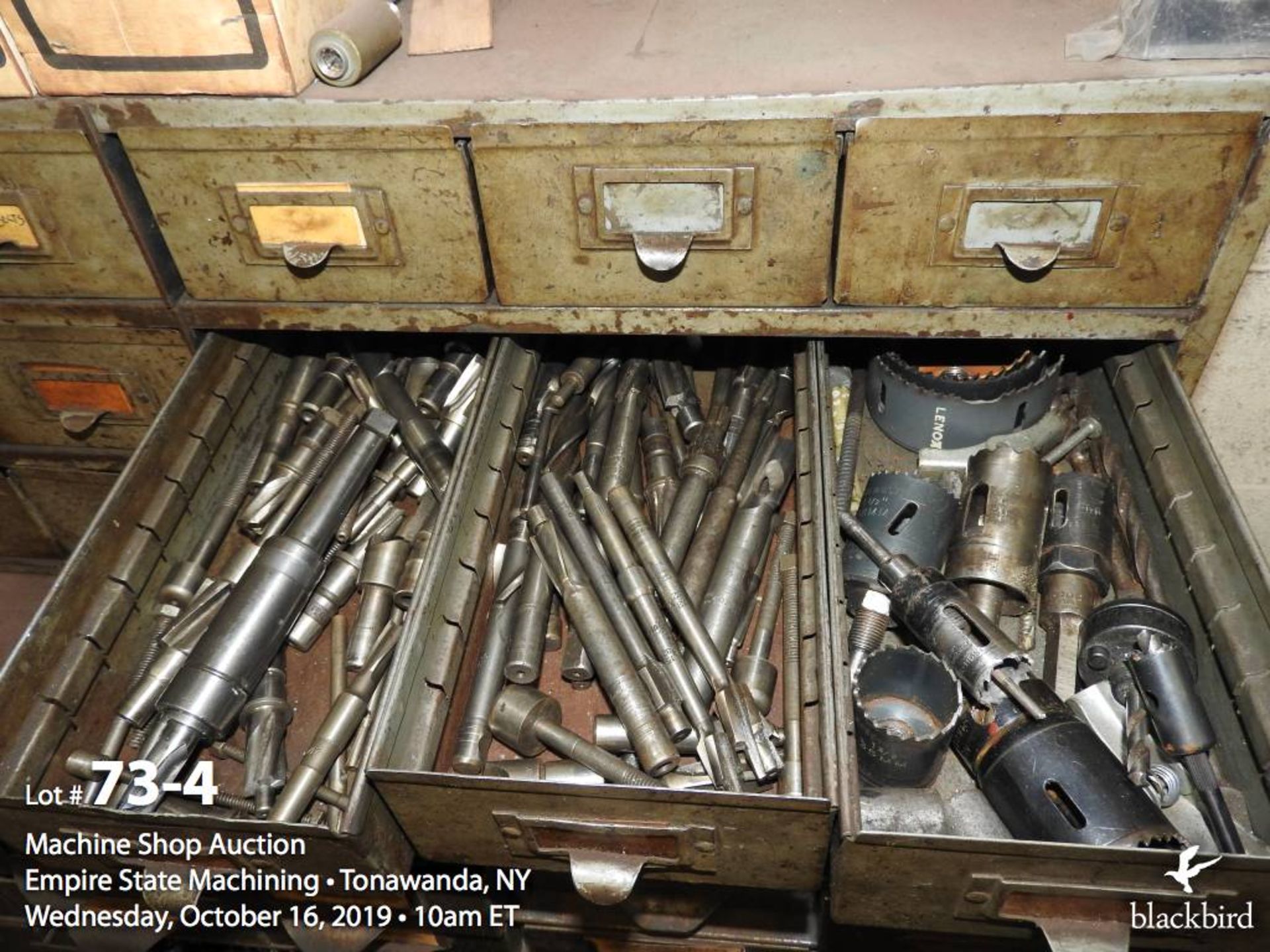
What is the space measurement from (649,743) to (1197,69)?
119 cm

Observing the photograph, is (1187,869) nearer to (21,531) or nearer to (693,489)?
(693,489)

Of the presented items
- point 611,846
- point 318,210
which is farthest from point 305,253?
point 611,846

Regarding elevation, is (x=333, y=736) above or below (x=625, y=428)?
below

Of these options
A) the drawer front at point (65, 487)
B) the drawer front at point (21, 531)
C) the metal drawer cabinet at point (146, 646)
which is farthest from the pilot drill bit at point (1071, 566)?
the drawer front at point (21, 531)

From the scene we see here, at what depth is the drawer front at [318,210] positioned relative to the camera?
130 centimetres

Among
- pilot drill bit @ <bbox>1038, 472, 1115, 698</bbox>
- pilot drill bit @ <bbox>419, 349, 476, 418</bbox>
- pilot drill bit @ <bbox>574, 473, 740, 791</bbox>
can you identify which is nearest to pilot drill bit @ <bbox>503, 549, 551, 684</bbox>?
pilot drill bit @ <bbox>574, 473, 740, 791</bbox>

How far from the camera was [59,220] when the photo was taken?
144 cm

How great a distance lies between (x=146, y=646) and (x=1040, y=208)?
1.61 m

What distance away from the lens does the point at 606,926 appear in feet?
5.05

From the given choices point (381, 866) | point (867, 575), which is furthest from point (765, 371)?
point (381, 866)

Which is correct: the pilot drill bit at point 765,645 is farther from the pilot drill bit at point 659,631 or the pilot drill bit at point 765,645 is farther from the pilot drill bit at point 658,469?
the pilot drill bit at point 658,469

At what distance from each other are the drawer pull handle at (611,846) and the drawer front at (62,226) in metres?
1.14

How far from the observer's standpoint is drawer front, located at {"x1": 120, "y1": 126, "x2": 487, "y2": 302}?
51.1 inches

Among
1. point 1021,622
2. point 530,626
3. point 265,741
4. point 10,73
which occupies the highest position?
point 10,73
